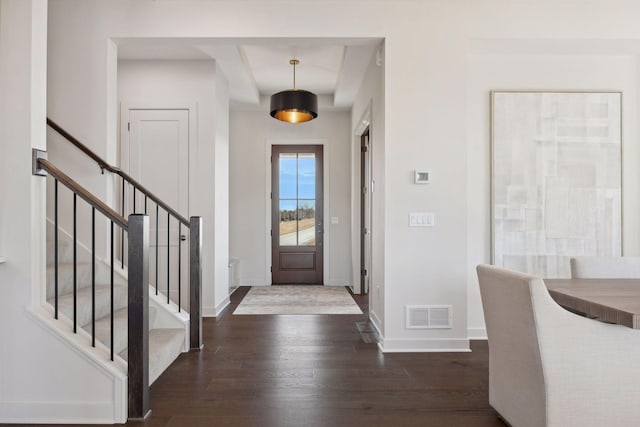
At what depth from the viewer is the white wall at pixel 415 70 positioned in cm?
348

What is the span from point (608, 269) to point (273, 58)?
3858mm

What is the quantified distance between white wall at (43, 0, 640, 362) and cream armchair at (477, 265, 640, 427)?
5.33ft

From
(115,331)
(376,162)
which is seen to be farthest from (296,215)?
(115,331)

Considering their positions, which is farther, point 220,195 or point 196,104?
point 220,195

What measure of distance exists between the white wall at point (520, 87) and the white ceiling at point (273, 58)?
109cm

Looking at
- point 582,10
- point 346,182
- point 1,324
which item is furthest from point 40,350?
point 346,182

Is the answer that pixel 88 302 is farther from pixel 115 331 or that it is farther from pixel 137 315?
pixel 137 315

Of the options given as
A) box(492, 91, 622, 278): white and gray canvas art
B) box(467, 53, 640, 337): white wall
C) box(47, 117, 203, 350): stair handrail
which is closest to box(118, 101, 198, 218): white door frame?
box(47, 117, 203, 350): stair handrail

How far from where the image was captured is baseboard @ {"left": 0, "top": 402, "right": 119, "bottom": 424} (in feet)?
7.26

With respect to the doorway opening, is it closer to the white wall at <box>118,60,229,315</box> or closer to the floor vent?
the white wall at <box>118,60,229,315</box>

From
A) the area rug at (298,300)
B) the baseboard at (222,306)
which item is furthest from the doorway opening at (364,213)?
the baseboard at (222,306)

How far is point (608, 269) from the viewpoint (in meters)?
2.65

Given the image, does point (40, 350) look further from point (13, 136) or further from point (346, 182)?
point (346, 182)

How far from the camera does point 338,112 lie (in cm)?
678
